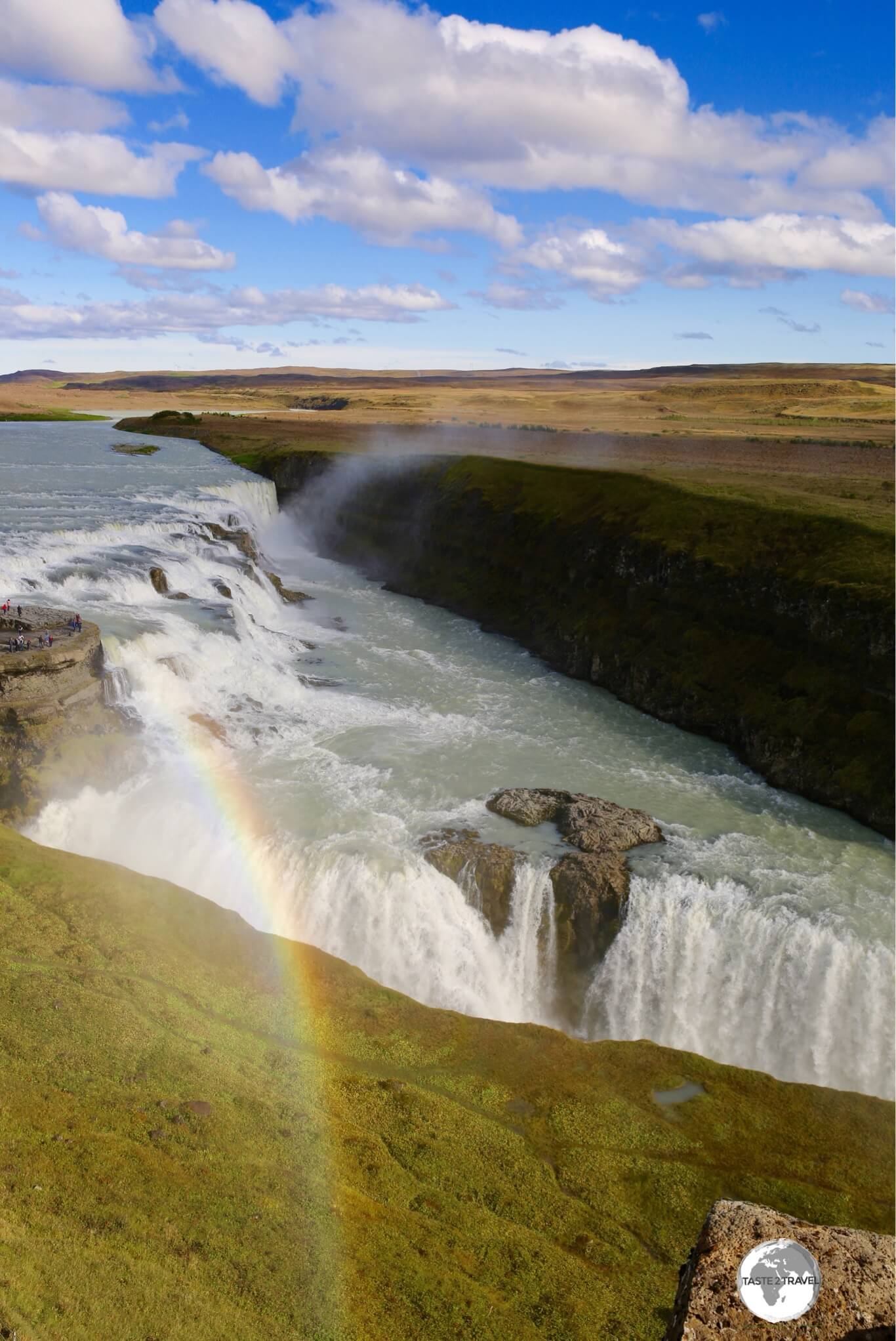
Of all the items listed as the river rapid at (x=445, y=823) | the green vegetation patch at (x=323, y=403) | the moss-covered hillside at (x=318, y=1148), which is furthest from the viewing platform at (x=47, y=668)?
the green vegetation patch at (x=323, y=403)

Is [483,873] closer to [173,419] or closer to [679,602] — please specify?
[679,602]

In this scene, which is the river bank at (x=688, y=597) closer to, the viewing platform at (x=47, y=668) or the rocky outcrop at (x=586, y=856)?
the rocky outcrop at (x=586, y=856)

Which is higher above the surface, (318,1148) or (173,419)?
(173,419)

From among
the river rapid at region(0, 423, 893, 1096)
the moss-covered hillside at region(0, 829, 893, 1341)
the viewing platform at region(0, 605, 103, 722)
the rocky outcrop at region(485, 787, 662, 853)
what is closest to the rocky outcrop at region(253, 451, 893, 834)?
the river rapid at region(0, 423, 893, 1096)

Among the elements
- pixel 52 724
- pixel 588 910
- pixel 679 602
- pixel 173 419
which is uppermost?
pixel 173 419

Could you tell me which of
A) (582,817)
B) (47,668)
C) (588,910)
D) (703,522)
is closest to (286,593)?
(703,522)

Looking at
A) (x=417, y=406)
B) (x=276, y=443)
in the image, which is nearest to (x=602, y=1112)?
(x=276, y=443)

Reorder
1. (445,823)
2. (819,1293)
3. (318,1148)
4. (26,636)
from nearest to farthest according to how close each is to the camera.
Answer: (819,1293) → (318,1148) → (445,823) → (26,636)
